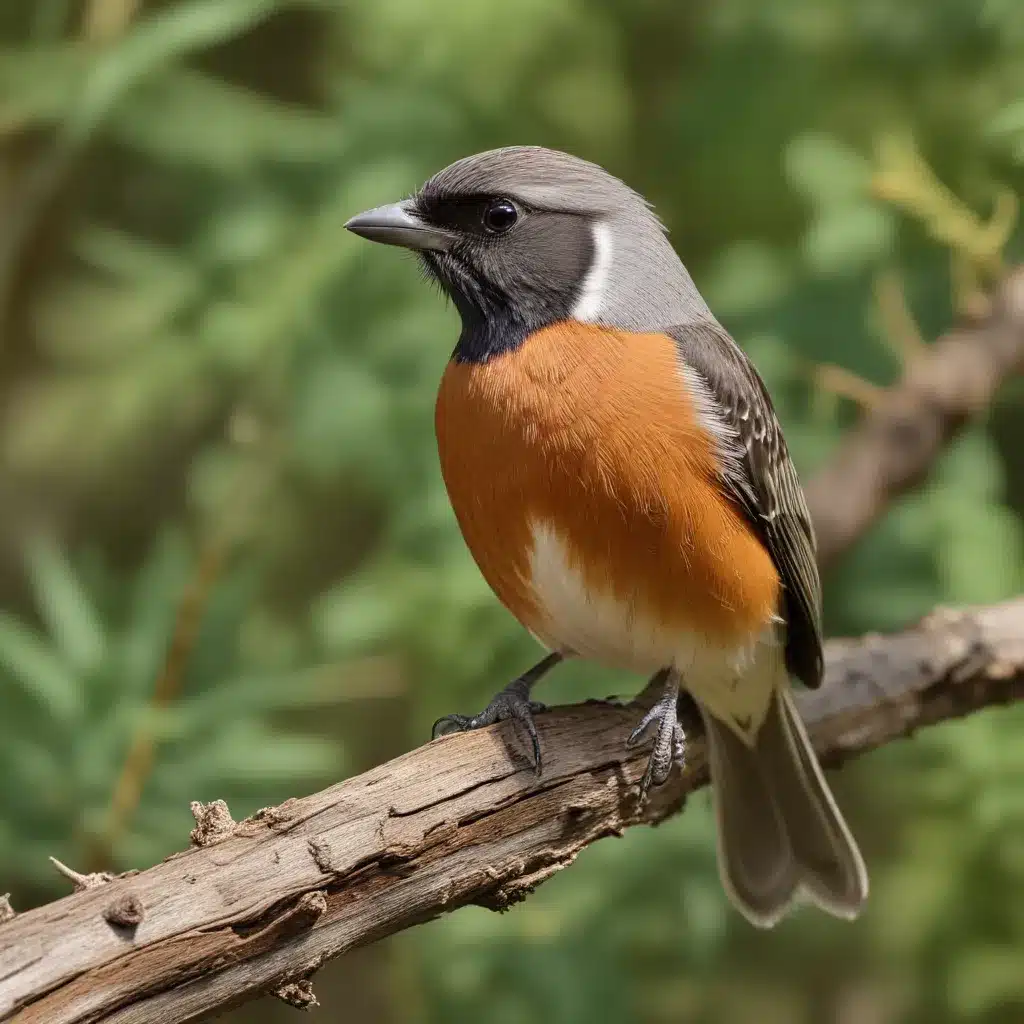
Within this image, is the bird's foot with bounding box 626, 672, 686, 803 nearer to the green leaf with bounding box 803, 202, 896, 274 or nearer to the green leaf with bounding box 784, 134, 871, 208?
the green leaf with bounding box 803, 202, 896, 274

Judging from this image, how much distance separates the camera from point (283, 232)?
6.06 metres

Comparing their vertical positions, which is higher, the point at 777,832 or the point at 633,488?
the point at 633,488

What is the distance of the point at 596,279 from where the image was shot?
424cm

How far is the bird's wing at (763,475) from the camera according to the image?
4.04 metres

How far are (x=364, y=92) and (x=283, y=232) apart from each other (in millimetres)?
716

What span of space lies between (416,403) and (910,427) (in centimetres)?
193

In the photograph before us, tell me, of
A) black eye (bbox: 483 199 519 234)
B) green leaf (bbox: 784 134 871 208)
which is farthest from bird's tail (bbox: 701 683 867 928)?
green leaf (bbox: 784 134 871 208)

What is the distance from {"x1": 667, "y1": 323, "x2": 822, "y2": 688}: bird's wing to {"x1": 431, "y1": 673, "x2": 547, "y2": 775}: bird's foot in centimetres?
80

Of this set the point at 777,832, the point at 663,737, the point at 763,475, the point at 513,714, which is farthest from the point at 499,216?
the point at 777,832

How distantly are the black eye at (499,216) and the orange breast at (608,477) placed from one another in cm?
40

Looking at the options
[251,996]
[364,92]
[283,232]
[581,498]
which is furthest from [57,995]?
[364,92]

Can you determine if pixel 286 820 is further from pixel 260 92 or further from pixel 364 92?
pixel 260 92

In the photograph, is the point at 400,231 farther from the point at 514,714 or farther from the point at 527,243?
the point at 514,714

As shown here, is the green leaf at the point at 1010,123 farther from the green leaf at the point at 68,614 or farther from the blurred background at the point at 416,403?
the green leaf at the point at 68,614
